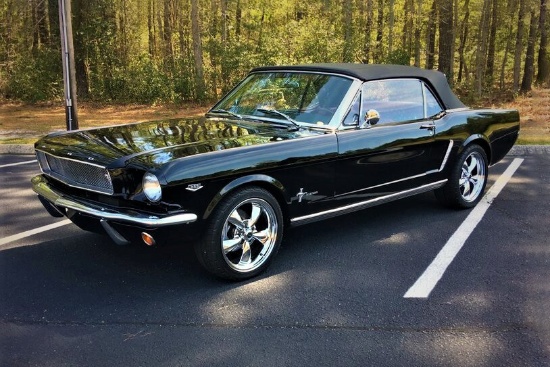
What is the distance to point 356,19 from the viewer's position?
24625mm

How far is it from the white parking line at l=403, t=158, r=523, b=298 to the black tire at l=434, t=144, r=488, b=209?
0.15 meters

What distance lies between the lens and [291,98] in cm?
496

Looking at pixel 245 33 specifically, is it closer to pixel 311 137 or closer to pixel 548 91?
pixel 548 91

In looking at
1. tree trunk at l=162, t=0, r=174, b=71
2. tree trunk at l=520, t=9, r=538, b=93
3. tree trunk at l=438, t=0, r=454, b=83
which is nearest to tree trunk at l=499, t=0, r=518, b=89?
tree trunk at l=520, t=9, r=538, b=93

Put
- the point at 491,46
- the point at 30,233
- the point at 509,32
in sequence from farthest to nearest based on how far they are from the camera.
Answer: the point at 509,32
the point at 491,46
the point at 30,233

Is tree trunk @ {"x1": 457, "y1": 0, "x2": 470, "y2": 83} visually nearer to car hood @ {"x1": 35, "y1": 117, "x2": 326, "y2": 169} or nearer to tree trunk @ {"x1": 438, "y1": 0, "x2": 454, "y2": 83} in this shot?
tree trunk @ {"x1": 438, "y1": 0, "x2": 454, "y2": 83}

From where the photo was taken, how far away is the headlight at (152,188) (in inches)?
139

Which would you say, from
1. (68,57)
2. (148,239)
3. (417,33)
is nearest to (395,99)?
(148,239)

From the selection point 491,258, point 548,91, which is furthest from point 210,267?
point 548,91

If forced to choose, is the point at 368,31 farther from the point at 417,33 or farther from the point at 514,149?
the point at 514,149

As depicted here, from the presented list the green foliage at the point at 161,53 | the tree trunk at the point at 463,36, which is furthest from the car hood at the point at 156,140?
the tree trunk at the point at 463,36

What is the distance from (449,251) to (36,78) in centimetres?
1911

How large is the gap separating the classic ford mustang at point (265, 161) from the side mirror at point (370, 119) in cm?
1

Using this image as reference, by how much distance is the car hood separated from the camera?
3.72 meters
